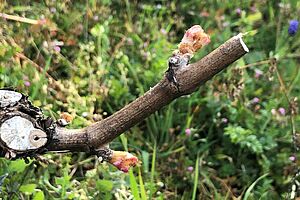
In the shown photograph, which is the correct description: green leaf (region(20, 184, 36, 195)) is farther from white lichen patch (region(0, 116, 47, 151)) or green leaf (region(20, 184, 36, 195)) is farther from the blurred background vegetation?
white lichen patch (region(0, 116, 47, 151))

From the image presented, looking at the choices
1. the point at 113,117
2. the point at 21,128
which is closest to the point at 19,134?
the point at 21,128

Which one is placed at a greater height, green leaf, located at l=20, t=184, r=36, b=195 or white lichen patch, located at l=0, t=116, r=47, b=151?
white lichen patch, located at l=0, t=116, r=47, b=151

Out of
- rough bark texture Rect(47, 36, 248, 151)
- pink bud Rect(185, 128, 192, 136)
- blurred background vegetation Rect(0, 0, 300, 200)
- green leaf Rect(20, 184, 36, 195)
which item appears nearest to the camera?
rough bark texture Rect(47, 36, 248, 151)

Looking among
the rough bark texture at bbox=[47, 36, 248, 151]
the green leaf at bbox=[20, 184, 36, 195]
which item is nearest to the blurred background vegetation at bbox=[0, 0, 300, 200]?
the green leaf at bbox=[20, 184, 36, 195]

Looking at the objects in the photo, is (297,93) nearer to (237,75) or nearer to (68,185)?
(237,75)

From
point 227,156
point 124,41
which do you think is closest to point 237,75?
point 227,156

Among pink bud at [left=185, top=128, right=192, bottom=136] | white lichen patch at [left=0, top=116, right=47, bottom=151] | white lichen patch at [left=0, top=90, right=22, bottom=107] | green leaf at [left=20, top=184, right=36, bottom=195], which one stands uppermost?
pink bud at [left=185, top=128, right=192, bottom=136]
